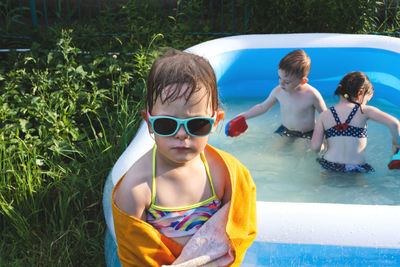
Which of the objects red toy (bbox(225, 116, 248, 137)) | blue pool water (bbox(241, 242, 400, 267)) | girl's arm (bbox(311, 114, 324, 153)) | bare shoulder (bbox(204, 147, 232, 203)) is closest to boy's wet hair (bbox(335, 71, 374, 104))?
girl's arm (bbox(311, 114, 324, 153))

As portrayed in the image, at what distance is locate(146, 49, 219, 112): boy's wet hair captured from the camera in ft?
4.78

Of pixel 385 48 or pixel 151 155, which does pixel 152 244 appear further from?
pixel 385 48

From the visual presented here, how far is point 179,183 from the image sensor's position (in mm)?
1625

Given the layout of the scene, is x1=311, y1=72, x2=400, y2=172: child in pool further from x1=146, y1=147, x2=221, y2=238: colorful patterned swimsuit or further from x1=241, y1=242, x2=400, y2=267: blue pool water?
x1=146, y1=147, x2=221, y2=238: colorful patterned swimsuit

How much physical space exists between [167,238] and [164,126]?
41 centimetres

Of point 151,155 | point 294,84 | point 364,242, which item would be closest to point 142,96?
point 294,84

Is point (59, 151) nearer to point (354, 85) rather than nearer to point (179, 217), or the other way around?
point (179, 217)

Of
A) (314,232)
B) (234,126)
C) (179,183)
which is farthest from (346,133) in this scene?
(179,183)

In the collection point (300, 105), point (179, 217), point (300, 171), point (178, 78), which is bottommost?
point (300, 171)

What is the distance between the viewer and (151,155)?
1.65 meters

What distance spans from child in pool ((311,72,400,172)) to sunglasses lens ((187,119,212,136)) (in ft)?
5.34

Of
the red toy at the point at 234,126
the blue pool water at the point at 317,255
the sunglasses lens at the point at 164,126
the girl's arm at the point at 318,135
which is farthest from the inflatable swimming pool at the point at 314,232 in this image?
the girl's arm at the point at 318,135

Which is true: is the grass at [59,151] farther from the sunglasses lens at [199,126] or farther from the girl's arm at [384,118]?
the girl's arm at [384,118]

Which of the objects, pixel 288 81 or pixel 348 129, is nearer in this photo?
pixel 348 129
